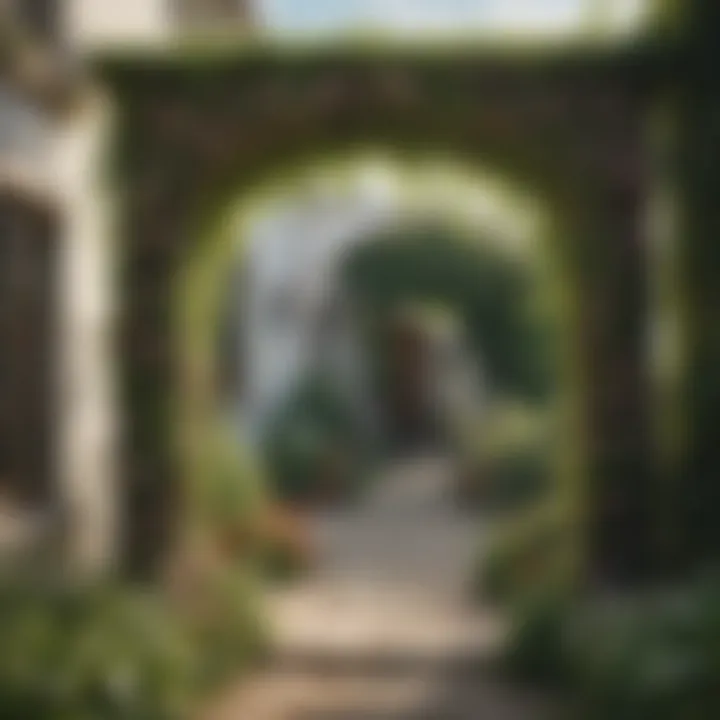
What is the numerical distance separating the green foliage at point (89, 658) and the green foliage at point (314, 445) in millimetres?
7491

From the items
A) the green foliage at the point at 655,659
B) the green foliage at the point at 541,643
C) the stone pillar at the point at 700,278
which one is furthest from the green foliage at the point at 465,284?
the green foliage at the point at 655,659

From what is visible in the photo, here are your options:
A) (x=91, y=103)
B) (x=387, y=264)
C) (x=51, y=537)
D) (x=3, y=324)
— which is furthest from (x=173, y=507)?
(x=387, y=264)

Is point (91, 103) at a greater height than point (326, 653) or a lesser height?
greater

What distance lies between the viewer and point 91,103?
6.95m

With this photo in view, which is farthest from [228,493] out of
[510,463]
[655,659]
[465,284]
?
[465,284]

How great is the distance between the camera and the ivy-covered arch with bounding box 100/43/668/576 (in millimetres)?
6523

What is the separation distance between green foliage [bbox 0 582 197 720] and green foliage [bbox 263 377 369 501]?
24.6 feet

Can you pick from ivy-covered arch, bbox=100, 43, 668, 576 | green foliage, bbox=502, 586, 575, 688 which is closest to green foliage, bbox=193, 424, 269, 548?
ivy-covered arch, bbox=100, 43, 668, 576

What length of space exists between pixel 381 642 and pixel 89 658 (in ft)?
8.05

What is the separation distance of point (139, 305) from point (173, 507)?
103cm

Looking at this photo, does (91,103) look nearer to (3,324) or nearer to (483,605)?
(3,324)

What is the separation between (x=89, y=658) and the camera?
16.0ft

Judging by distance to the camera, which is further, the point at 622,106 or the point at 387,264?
the point at 387,264

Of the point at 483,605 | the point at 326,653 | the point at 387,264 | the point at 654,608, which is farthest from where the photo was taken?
the point at 387,264
